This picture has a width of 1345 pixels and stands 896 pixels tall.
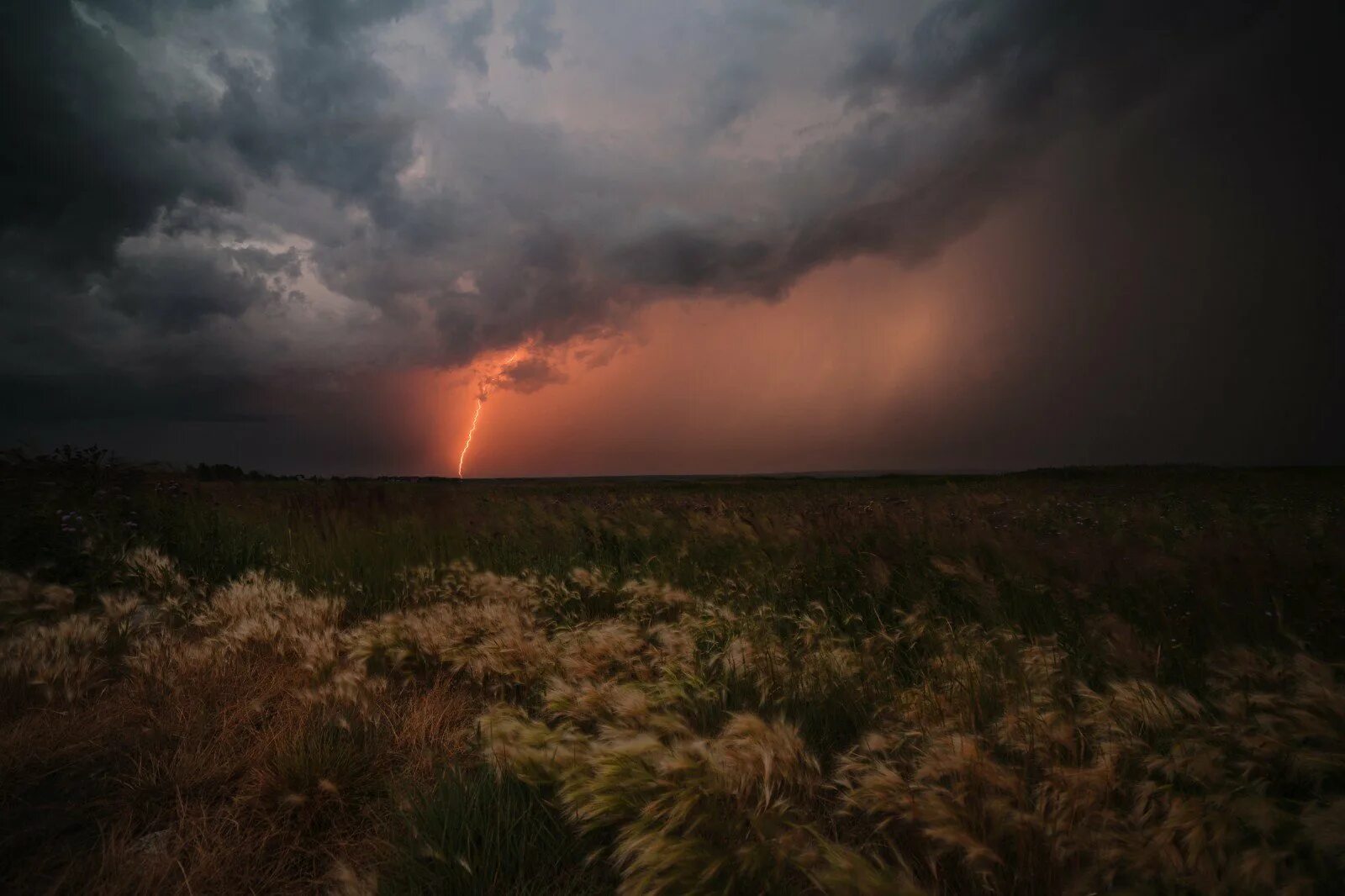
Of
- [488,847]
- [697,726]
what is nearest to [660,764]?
[488,847]

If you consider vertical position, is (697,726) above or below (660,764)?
below

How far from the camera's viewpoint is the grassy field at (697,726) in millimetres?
1515

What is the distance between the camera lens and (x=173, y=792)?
2.28 meters

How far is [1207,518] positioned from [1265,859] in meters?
11.5

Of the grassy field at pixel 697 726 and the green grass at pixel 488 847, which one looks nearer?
the grassy field at pixel 697 726

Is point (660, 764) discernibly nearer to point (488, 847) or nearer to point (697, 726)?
point (488, 847)

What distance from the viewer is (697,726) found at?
240 centimetres

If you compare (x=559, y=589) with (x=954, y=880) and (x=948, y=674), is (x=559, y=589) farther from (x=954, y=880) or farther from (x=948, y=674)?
(x=954, y=880)

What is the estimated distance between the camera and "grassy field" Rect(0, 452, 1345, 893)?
151 centimetres

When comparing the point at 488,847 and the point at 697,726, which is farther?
the point at 697,726

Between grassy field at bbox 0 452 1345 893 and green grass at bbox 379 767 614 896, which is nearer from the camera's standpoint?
grassy field at bbox 0 452 1345 893

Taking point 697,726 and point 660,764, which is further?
point 697,726

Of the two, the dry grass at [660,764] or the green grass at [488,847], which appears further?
the green grass at [488,847]

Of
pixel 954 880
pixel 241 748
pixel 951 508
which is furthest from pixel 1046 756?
pixel 951 508
